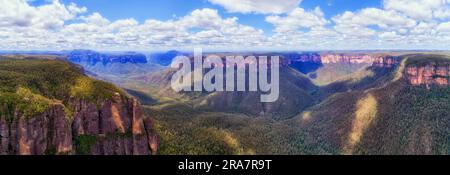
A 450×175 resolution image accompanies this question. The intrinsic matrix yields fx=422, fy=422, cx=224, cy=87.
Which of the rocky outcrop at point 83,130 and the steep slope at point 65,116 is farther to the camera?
the steep slope at point 65,116

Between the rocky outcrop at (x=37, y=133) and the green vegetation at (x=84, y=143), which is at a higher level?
the rocky outcrop at (x=37, y=133)

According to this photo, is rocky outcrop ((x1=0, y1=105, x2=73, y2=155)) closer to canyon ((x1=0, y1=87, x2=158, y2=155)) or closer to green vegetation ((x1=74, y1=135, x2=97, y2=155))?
canyon ((x1=0, y1=87, x2=158, y2=155))

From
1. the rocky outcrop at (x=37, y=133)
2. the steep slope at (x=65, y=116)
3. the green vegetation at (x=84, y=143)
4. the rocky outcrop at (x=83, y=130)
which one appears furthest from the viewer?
the green vegetation at (x=84, y=143)

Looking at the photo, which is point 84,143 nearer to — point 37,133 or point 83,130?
point 83,130

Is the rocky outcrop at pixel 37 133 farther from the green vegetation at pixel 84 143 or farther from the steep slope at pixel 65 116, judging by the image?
the green vegetation at pixel 84 143

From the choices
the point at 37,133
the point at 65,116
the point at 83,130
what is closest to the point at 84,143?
the point at 83,130

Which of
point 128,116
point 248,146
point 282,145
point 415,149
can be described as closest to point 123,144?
point 128,116

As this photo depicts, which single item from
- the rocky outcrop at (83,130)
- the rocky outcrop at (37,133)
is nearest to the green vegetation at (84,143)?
the rocky outcrop at (83,130)
